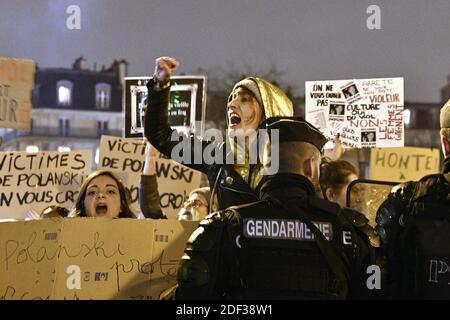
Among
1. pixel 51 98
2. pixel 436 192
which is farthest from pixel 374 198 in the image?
pixel 51 98

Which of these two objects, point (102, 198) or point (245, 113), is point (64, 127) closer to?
point (102, 198)

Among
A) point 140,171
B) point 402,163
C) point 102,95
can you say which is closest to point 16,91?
point 140,171

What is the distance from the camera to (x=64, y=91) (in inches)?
2327

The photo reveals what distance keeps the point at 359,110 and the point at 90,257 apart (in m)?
5.08

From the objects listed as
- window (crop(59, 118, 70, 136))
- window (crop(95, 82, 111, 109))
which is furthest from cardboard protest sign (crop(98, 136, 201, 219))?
window (crop(59, 118, 70, 136))

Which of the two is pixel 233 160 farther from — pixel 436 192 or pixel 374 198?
pixel 436 192

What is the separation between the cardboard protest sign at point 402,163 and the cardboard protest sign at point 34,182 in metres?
3.17

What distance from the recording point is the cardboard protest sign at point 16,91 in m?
9.25

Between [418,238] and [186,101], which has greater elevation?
[186,101]

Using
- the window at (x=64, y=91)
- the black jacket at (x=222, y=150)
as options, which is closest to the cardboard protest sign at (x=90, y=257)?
the black jacket at (x=222, y=150)

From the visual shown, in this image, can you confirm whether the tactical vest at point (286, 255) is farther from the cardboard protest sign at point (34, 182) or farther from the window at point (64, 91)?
the window at point (64, 91)

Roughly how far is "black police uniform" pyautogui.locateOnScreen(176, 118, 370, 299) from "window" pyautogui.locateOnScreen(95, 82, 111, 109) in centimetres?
→ 5563

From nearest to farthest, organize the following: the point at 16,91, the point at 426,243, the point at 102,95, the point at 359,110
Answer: the point at 426,243
the point at 16,91
the point at 359,110
the point at 102,95
